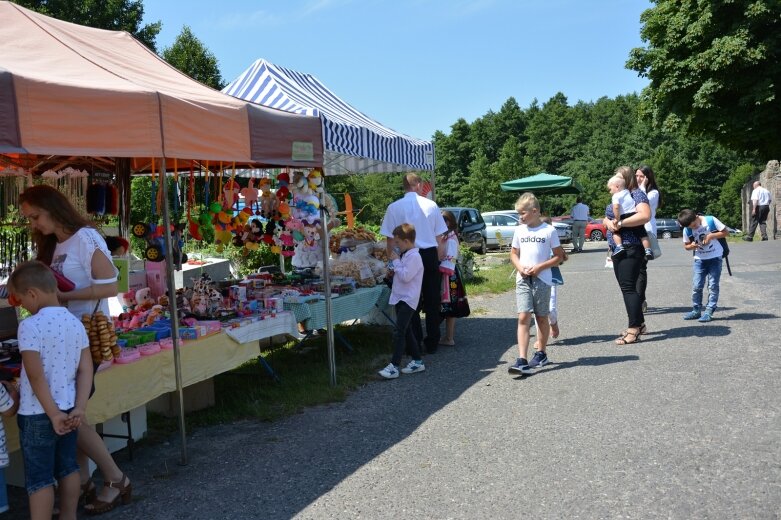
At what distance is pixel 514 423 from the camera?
5047 millimetres

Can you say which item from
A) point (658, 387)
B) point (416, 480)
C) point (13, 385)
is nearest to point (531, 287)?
point (658, 387)

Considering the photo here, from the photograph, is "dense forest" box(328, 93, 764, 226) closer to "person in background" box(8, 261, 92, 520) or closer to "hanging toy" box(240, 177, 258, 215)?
"hanging toy" box(240, 177, 258, 215)

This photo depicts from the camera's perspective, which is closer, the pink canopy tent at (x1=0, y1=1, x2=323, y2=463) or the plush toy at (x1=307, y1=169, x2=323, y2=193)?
the pink canopy tent at (x1=0, y1=1, x2=323, y2=463)

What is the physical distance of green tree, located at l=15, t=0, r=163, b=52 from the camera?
24859 millimetres

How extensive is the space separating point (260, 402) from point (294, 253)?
9.22ft

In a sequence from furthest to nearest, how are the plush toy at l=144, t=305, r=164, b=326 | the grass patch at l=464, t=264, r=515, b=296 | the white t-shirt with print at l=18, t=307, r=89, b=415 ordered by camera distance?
the grass patch at l=464, t=264, r=515, b=296, the plush toy at l=144, t=305, r=164, b=326, the white t-shirt with print at l=18, t=307, r=89, b=415

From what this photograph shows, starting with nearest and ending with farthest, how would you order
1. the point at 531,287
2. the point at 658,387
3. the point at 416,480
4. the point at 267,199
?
the point at 416,480, the point at 658,387, the point at 531,287, the point at 267,199

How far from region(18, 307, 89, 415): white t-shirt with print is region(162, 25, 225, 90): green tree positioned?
89.7 feet

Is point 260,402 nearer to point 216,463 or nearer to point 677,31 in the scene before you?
point 216,463

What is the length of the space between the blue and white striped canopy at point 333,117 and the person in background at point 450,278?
1088 mm

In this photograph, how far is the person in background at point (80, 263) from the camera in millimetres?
3709

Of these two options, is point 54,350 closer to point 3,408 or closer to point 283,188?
point 3,408

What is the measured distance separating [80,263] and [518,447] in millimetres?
3057

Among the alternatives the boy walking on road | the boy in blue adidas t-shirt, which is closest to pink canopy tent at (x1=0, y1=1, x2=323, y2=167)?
the boy walking on road
